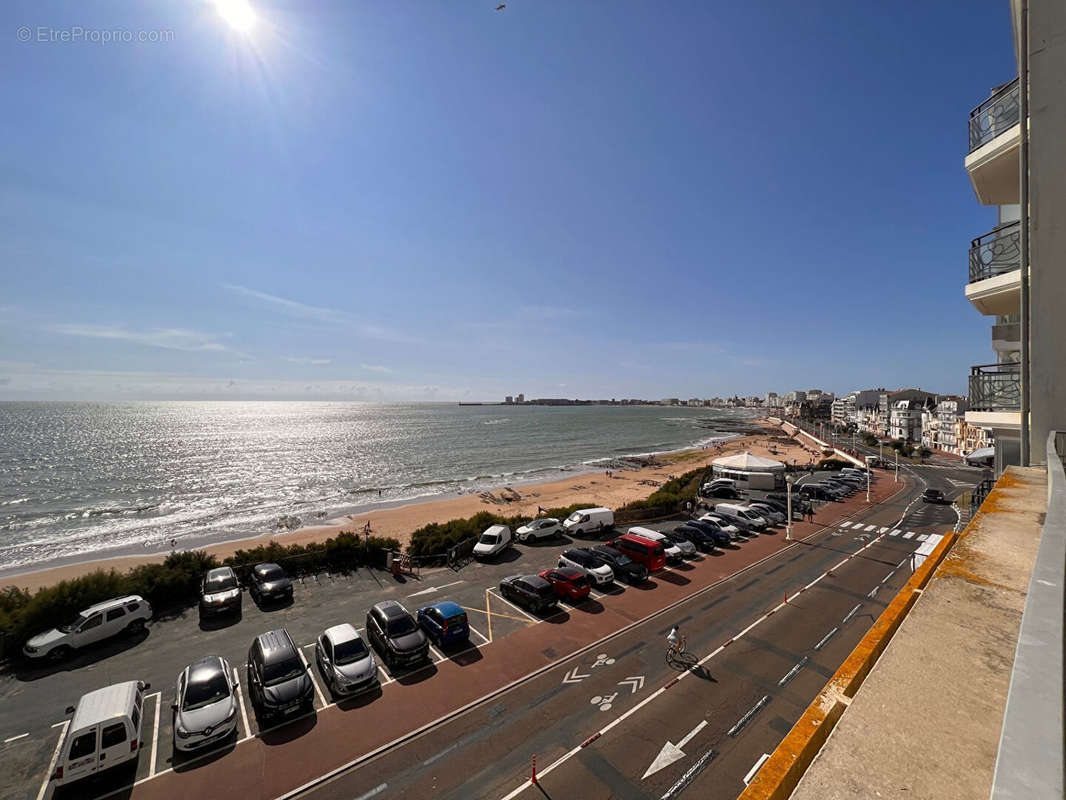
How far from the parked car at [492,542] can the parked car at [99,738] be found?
52.1 feet

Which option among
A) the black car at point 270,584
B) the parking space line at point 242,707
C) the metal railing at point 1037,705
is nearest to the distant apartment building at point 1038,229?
the metal railing at point 1037,705

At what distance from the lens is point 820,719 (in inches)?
136

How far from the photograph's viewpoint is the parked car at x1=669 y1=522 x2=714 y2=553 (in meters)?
28.0

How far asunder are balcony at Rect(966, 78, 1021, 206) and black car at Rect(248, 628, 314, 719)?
2177 cm

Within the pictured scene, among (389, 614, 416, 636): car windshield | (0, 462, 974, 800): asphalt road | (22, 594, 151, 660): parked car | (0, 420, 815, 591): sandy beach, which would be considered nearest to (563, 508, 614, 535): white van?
(0, 462, 974, 800): asphalt road

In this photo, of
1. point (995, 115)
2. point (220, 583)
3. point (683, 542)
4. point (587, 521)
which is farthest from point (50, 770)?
point (995, 115)

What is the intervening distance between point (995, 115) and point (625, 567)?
2031cm

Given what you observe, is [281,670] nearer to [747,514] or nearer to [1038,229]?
[1038,229]

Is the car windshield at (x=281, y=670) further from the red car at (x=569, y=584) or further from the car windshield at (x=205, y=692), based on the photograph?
the red car at (x=569, y=584)

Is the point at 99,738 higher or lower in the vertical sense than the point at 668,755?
higher

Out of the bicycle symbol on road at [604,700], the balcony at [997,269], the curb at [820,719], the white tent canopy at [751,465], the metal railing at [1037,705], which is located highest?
the balcony at [997,269]

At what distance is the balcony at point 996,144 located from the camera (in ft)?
31.2

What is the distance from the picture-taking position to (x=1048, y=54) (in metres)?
8.48

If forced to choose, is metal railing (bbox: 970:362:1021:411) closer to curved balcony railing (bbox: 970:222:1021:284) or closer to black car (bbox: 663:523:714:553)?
curved balcony railing (bbox: 970:222:1021:284)
